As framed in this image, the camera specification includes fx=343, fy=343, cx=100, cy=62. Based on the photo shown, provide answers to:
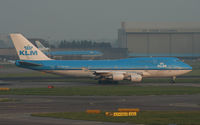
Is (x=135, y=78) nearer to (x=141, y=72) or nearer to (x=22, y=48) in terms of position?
(x=141, y=72)

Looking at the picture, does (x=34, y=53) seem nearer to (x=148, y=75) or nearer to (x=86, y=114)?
(x=148, y=75)

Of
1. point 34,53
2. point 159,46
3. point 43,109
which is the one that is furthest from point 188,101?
point 159,46

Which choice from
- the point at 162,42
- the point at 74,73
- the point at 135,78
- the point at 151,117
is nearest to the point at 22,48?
the point at 74,73

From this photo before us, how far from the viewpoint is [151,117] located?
25328mm

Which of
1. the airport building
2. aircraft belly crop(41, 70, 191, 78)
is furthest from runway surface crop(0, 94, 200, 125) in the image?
the airport building

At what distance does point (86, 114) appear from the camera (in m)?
26.8

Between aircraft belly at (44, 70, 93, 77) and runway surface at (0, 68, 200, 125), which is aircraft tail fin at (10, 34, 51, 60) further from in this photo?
runway surface at (0, 68, 200, 125)

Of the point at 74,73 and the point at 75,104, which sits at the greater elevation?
the point at 74,73

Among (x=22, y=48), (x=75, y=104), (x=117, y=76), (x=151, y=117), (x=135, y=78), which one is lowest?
(x=75, y=104)

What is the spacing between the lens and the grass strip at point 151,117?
23497 millimetres

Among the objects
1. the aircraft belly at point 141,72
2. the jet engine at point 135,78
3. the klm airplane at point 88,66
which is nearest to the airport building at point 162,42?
the aircraft belly at point 141,72

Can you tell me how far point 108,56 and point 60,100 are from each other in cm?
13699

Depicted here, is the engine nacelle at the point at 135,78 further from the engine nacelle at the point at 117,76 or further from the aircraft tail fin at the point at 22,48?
the aircraft tail fin at the point at 22,48

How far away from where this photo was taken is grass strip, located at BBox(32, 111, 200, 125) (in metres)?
Answer: 23.5
